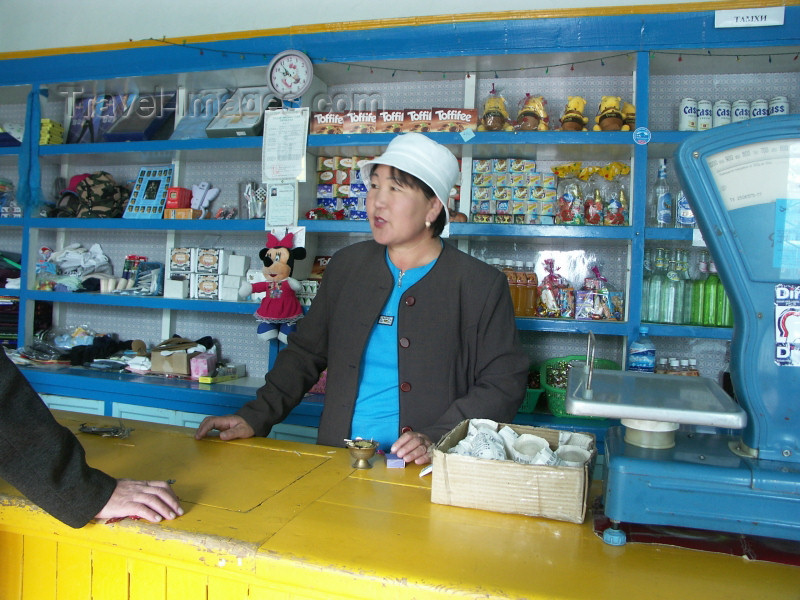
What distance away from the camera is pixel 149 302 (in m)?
3.46

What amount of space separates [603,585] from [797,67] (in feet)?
9.84

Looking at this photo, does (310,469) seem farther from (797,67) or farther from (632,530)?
(797,67)

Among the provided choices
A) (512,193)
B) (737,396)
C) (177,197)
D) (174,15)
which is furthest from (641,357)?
(174,15)

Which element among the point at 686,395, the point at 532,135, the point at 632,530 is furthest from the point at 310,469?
the point at 532,135

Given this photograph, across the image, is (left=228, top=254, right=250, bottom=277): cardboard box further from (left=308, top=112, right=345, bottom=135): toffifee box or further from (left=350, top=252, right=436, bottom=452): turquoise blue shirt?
(left=350, top=252, right=436, bottom=452): turquoise blue shirt

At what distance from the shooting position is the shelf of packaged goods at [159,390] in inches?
119

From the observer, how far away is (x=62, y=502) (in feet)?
3.16

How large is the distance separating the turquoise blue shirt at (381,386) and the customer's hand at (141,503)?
796 millimetres

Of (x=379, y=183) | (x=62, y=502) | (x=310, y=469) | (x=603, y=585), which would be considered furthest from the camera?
(x=379, y=183)

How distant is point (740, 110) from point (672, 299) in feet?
2.96

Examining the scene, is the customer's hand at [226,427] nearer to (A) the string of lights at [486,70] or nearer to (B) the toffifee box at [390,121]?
(B) the toffifee box at [390,121]

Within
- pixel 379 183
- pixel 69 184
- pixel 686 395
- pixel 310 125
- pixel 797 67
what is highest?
pixel 797 67

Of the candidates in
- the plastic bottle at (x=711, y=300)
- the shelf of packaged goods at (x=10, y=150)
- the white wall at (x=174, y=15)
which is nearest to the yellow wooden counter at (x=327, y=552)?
the plastic bottle at (x=711, y=300)

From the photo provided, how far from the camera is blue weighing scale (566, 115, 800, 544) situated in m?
0.90
